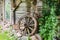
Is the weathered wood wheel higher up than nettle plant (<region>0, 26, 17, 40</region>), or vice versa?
the weathered wood wheel

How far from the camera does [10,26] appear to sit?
712 centimetres

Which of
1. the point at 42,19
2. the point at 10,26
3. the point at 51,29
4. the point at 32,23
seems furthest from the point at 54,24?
the point at 10,26

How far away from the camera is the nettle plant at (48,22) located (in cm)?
561

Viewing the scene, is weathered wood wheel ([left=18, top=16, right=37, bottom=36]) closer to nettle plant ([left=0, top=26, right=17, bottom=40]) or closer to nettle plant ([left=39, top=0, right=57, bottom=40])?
nettle plant ([left=39, top=0, right=57, bottom=40])

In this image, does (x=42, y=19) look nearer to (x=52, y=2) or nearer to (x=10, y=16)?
(x=52, y=2)

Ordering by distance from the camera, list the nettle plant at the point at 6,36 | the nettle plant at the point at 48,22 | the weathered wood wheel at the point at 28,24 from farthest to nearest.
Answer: the nettle plant at the point at 6,36
the weathered wood wheel at the point at 28,24
the nettle plant at the point at 48,22

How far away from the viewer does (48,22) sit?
5.75 m

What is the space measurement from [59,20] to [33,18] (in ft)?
2.66

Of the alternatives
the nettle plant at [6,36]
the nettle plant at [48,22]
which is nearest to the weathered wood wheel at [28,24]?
the nettle plant at [48,22]

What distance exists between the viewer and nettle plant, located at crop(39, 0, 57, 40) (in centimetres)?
561

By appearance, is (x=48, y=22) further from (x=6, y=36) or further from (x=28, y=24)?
(x=6, y=36)

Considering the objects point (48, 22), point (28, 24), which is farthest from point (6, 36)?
point (48, 22)

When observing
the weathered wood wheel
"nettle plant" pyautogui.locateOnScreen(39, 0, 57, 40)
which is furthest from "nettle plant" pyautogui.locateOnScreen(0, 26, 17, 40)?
"nettle plant" pyautogui.locateOnScreen(39, 0, 57, 40)

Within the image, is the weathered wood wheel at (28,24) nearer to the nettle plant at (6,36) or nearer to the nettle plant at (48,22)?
the nettle plant at (48,22)
